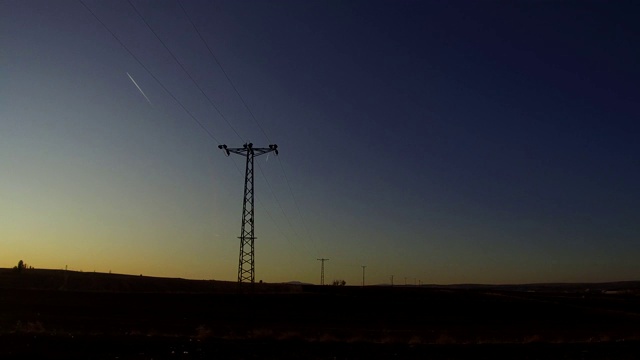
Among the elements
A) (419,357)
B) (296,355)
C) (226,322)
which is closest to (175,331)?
(226,322)

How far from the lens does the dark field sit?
27672mm

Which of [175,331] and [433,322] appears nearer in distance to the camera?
[175,331]

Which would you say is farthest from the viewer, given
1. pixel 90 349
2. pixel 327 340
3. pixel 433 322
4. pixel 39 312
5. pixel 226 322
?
pixel 433 322

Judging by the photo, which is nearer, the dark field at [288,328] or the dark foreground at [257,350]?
the dark foreground at [257,350]

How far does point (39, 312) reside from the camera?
181 ft

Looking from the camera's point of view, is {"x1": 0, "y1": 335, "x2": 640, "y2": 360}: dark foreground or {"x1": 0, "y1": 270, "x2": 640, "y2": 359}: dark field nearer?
{"x1": 0, "y1": 335, "x2": 640, "y2": 360}: dark foreground

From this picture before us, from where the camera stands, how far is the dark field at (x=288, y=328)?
27672 mm

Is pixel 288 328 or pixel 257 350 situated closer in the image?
pixel 257 350

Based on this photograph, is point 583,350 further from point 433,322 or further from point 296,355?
point 433,322

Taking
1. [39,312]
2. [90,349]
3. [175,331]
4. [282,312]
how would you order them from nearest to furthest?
[90,349]
[175,331]
[39,312]
[282,312]

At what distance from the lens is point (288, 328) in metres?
44.9

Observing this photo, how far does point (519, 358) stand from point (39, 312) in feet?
155

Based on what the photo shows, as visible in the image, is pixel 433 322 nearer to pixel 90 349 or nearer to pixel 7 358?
pixel 90 349

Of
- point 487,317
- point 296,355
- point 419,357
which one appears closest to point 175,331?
point 296,355
